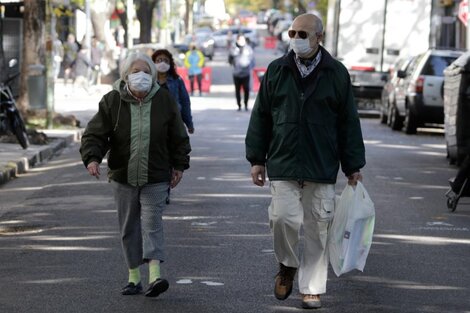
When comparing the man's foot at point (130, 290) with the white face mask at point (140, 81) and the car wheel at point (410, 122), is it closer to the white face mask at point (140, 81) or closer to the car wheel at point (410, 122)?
the white face mask at point (140, 81)

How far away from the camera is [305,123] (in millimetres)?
8375

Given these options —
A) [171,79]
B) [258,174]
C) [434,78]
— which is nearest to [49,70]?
[434,78]

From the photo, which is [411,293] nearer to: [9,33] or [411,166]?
[411,166]

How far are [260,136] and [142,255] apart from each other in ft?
4.08

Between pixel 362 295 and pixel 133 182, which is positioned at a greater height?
→ pixel 133 182

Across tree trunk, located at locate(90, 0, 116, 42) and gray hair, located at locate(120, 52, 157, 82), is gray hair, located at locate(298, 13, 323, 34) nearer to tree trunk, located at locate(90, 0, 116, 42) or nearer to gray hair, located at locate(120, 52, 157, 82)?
gray hair, located at locate(120, 52, 157, 82)

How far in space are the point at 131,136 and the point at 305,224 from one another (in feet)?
4.26

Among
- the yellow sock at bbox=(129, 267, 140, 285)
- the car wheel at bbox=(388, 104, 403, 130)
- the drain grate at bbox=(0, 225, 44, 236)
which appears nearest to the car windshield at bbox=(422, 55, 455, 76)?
Result: the car wheel at bbox=(388, 104, 403, 130)

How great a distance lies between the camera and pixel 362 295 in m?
9.09

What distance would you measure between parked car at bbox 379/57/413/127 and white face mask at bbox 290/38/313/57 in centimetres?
1985

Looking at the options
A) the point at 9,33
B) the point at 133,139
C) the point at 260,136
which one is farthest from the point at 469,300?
the point at 9,33

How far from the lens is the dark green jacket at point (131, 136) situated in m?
8.86

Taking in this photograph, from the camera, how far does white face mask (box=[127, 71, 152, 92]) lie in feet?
28.8

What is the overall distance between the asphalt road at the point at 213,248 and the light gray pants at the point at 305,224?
0.80 ft
